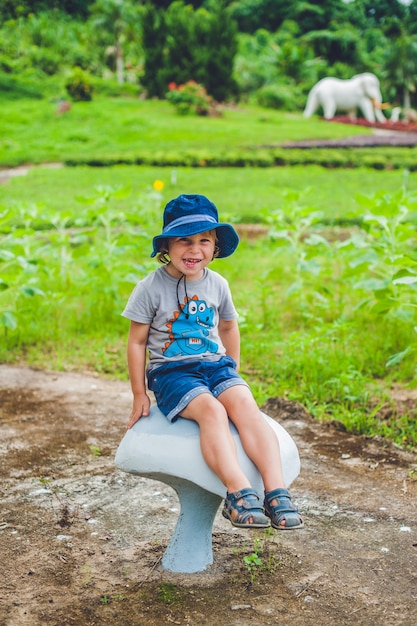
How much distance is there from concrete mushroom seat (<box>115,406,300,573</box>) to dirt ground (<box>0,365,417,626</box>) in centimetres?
8

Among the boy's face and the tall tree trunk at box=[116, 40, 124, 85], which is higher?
the tall tree trunk at box=[116, 40, 124, 85]

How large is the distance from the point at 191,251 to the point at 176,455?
0.66 meters

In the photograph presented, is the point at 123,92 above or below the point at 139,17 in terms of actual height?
below

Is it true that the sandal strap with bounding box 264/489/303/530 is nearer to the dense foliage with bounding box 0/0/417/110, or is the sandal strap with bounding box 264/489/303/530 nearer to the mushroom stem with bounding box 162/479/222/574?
the mushroom stem with bounding box 162/479/222/574

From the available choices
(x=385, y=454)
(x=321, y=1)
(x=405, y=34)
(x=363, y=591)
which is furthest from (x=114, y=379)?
(x=321, y=1)

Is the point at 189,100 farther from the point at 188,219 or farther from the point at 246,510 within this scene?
the point at 246,510

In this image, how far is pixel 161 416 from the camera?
2.59 metres

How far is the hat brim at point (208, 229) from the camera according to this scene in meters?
2.55

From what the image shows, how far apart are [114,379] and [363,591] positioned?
8.47 feet

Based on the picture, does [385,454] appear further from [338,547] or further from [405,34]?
[405,34]

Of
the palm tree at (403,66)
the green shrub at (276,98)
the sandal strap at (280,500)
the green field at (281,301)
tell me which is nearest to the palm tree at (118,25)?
the green shrub at (276,98)

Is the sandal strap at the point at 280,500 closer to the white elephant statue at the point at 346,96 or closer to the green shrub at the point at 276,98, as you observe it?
the white elephant statue at the point at 346,96

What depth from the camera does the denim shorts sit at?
8.25 ft

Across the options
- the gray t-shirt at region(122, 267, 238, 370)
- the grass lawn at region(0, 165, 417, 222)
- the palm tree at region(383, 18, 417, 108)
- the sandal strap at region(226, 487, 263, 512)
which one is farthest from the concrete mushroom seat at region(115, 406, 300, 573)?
the palm tree at region(383, 18, 417, 108)
